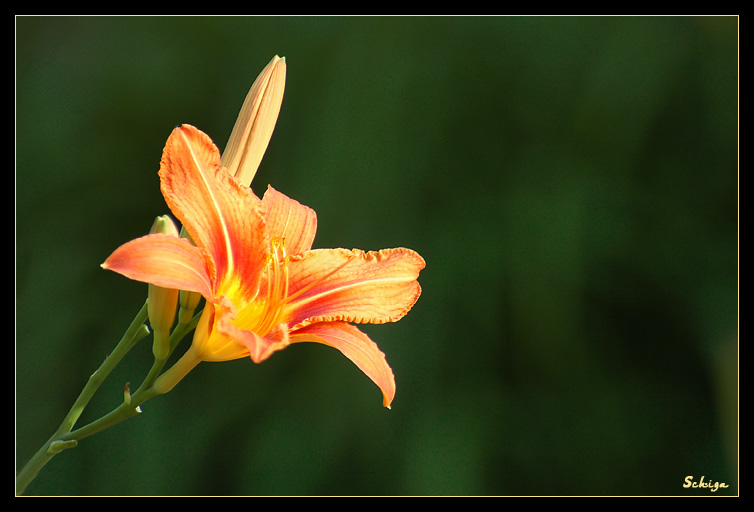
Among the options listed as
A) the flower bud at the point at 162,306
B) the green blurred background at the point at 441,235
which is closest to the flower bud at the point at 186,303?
the flower bud at the point at 162,306

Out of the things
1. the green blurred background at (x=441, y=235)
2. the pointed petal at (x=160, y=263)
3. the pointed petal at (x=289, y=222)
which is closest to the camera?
the pointed petal at (x=160, y=263)

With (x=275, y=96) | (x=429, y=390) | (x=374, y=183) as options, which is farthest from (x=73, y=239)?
(x=275, y=96)

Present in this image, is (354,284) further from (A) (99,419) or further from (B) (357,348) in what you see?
(A) (99,419)

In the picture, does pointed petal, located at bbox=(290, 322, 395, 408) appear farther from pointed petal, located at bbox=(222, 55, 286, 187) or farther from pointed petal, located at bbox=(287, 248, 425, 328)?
pointed petal, located at bbox=(222, 55, 286, 187)

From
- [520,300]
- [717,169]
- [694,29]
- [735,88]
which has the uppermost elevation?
[694,29]

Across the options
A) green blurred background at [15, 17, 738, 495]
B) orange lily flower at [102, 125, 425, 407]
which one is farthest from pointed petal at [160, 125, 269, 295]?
green blurred background at [15, 17, 738, 495]

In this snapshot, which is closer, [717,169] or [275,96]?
[275,96]

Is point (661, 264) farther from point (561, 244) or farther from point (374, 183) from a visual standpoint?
point (374, 183)

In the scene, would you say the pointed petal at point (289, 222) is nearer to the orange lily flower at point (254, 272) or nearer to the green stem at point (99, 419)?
the orange lily flower at point (254, 272)
